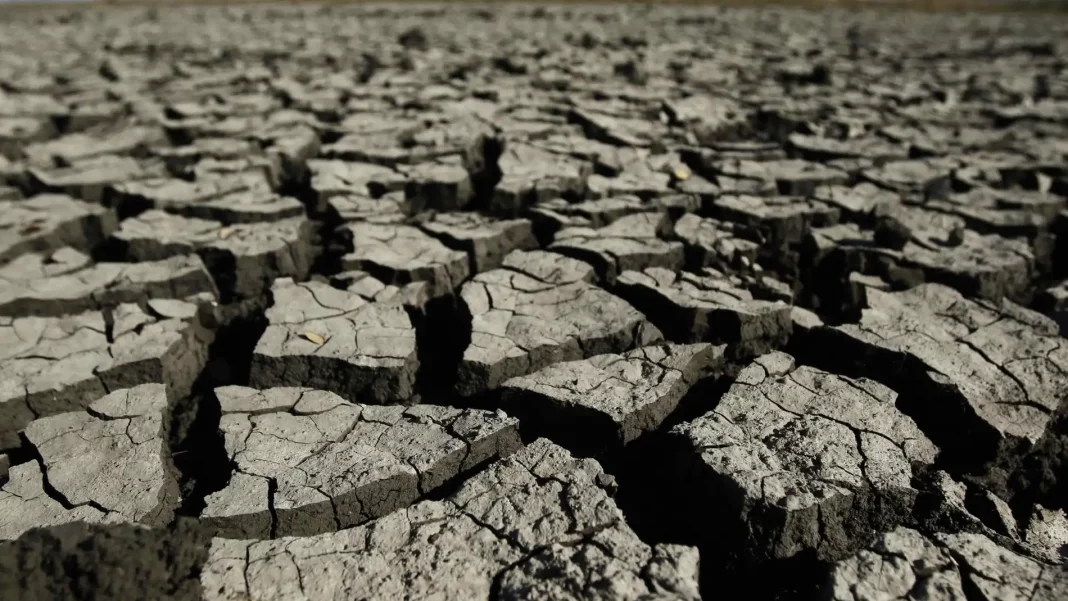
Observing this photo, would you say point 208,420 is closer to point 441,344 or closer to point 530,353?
point 441,344

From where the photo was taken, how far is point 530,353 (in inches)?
82.5

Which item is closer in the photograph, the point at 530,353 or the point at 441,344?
the point at 530,353

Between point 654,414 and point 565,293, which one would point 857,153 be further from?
point 654,414

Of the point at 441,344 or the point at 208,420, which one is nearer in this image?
the point at 208,420

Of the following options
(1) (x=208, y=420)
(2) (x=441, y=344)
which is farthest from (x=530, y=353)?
(1) (x=208, y=420)

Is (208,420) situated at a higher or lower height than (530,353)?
lower

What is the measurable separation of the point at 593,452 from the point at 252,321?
4.55 feet

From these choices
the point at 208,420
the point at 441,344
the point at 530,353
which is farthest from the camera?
the point at 441,344

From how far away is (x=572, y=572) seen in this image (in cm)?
135

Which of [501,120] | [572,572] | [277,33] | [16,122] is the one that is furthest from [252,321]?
[277,33]

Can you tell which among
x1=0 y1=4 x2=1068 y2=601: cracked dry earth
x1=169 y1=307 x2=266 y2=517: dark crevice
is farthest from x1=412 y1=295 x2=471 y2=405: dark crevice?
x1=169 y1=307 x2=266 y2=517: dark crevice

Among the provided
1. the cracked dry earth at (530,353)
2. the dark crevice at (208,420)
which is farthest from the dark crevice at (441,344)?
the dark crevice at (208,420)

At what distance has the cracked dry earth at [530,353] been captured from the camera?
4.68 ft

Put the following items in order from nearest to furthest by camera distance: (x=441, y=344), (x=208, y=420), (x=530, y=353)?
(x=208, y=420) < (x=530, y=353) < (x=441, y=344)
